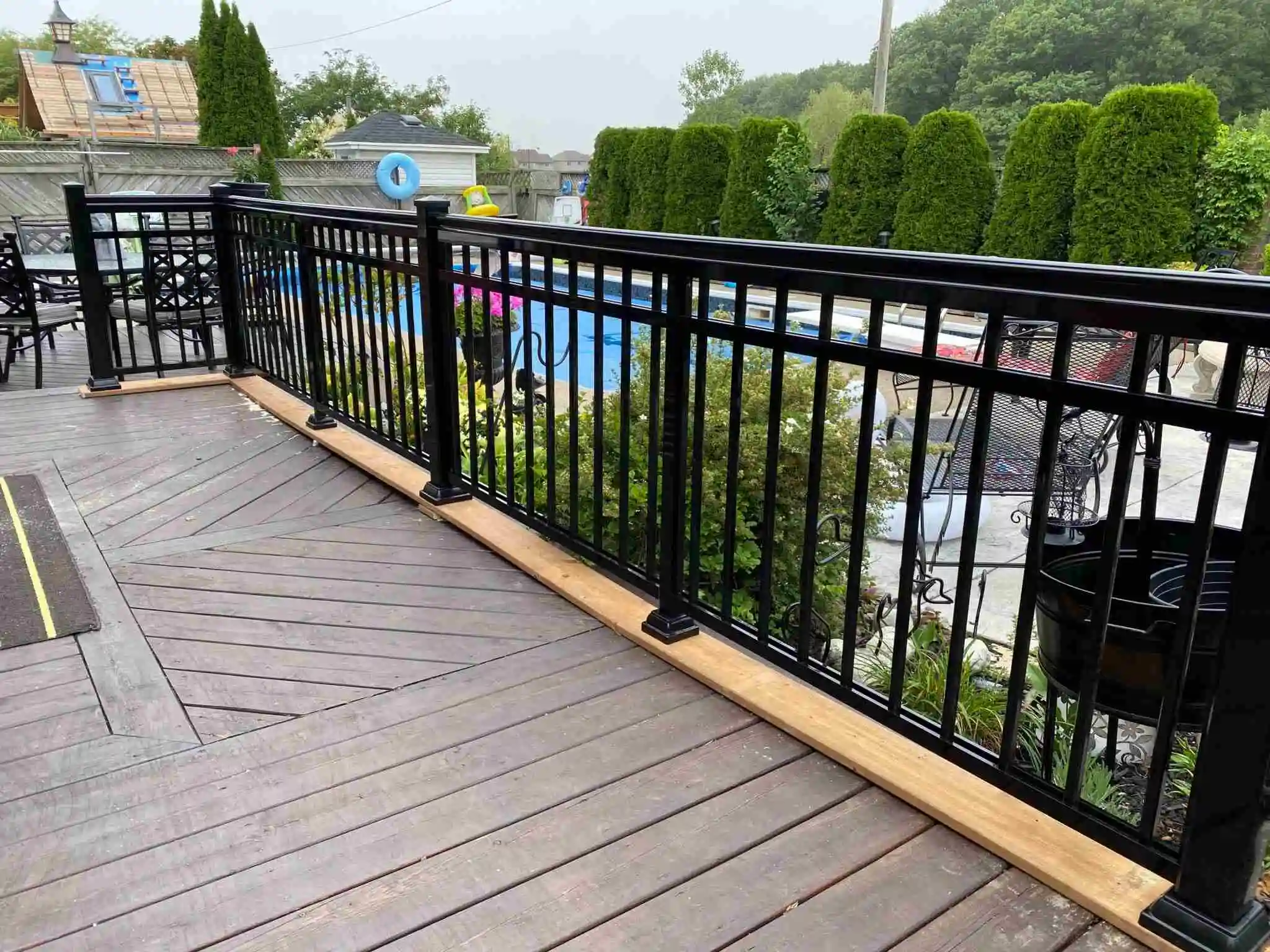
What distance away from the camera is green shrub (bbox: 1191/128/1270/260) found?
441 inches

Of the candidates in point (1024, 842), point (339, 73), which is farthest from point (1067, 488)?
point (339, 73)

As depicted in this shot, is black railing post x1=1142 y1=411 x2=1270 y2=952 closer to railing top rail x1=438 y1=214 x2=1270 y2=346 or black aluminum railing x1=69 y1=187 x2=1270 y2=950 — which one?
black aluminum railing x1=69 y1=187 x2=1270 y2=950

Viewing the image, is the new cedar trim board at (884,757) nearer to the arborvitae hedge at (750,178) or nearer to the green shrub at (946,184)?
the green shrub at (946,184)

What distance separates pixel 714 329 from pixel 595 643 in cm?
81

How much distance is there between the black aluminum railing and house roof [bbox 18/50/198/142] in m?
25.9

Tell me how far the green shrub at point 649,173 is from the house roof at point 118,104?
14492mm

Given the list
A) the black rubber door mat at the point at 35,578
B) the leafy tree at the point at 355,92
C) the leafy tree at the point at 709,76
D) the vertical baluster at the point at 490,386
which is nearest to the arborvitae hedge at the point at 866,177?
the vertical baluster at the point at 490,386

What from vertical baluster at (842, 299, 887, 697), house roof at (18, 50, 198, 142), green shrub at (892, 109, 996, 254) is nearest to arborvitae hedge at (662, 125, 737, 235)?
green shrub at (892, 109, 996, 254)

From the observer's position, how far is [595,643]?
7.18ft

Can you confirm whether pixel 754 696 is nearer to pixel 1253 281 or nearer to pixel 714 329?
pixel 714 329

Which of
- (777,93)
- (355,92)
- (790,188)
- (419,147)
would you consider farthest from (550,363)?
(777,93)

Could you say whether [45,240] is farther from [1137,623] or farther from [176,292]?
[1137,623]

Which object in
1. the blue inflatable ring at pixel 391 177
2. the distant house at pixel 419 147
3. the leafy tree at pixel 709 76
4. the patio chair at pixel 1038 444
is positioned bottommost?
the patio chair at pixel 1038 444

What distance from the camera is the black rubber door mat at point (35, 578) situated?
2.21m
